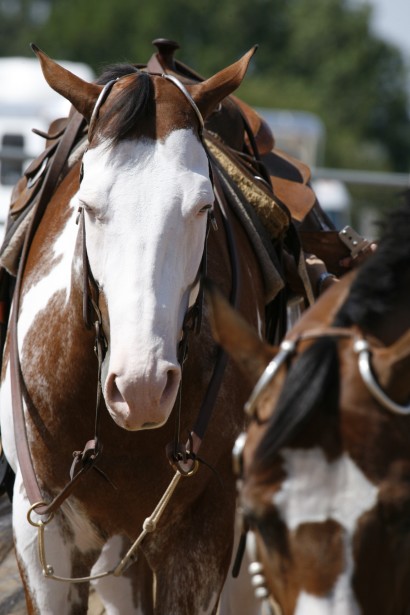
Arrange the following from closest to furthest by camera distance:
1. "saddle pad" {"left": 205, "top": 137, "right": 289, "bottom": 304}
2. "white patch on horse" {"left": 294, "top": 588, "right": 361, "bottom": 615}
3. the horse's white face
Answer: "white patch on horse" {"left": 294, "top": 588, "right": 361, "bottom": 615}, the horse's white face, "saddle pad" {"left": 205, "top": 137, "right": 289, "bottom": 304}

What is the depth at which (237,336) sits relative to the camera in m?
2.34

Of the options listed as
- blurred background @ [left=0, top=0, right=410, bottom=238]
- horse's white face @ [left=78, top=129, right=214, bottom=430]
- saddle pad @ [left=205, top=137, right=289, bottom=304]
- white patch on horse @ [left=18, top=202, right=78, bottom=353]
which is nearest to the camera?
horse's white face @ [left=78, top=129, right=214, bottom=430]

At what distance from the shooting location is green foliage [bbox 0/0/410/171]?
56562 mm

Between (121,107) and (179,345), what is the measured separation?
0.69 m

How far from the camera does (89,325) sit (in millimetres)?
3398

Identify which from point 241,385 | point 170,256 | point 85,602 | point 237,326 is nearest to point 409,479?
point 237,326

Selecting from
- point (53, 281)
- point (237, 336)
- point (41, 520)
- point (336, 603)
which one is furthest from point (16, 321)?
point (336, 603)

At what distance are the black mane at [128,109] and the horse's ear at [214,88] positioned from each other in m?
0.18

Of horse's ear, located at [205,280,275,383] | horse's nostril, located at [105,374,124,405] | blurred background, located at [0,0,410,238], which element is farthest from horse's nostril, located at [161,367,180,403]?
blurred background, located at [0,0,410,238]

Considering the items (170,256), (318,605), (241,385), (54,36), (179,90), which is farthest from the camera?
(54,36)

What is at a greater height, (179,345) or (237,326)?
(237,326)

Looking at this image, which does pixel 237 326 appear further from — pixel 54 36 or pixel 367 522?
pixel 54 36

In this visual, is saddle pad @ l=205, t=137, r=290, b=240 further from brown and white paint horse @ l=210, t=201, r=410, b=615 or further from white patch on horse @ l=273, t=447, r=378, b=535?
white patch on horse @ l=273, t=447, r=378, b=535

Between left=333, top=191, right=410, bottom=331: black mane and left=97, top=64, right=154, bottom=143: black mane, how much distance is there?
1.08 m
